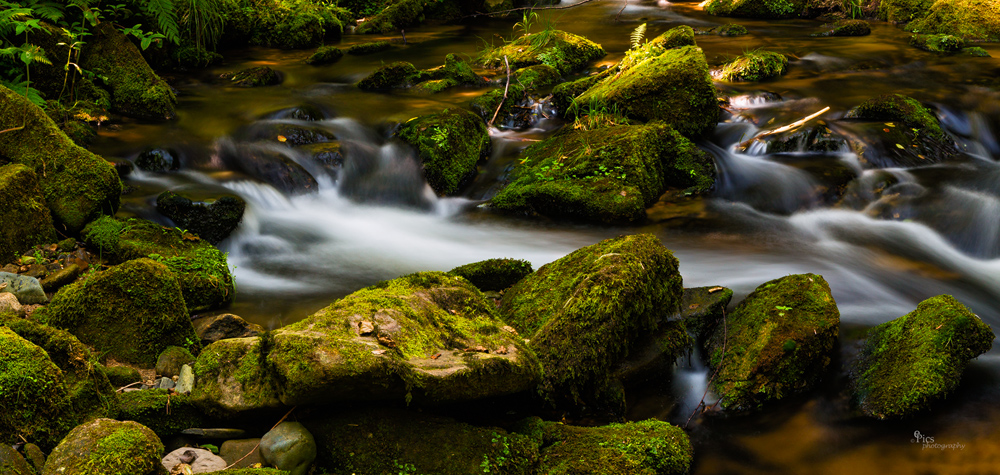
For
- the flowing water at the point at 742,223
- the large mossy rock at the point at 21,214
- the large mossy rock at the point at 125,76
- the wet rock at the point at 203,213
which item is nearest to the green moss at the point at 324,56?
the flowing water at the point at 742,223

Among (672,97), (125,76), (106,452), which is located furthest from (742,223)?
(125,76)

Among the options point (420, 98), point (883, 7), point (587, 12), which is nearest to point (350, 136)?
point (420, 98)

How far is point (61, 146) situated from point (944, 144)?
31.8 ft

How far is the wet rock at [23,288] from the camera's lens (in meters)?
4.09

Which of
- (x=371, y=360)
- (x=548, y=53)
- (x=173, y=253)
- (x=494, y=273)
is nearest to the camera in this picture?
(x=371, y=360)

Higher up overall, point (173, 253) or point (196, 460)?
point (196, 460)

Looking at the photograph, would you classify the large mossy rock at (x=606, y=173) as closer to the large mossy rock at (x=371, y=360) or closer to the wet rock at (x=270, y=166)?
the wet rock at (x=270, y=166)

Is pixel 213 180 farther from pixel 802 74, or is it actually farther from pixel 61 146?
pixel 802 74

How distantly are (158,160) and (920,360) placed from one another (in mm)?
7220

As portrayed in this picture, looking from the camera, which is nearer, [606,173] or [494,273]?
[494,273]

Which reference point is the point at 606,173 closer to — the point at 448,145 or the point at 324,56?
the point at 448,145

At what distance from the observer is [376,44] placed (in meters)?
13.3

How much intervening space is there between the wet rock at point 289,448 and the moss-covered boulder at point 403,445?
0.05m

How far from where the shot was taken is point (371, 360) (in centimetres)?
250
